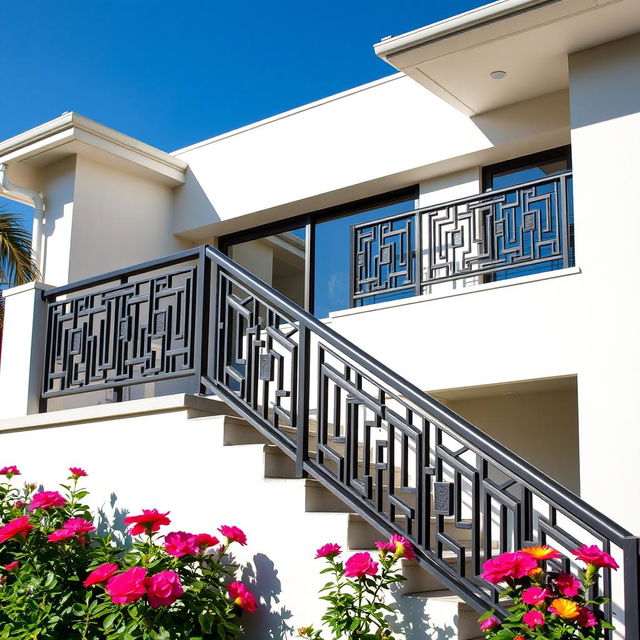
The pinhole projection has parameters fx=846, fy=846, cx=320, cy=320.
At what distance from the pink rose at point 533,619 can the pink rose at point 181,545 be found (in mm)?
1833

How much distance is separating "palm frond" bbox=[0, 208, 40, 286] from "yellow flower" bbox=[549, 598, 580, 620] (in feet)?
31.4

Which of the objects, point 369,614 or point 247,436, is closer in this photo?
point 369,614

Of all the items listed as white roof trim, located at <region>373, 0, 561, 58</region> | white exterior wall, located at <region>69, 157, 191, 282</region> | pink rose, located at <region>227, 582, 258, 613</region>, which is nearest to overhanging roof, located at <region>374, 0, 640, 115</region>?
white roof trim, located at <region>373, 0, 561, 58</region>

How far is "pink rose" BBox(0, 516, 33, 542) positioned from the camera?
4.84m

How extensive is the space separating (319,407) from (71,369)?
284 cm

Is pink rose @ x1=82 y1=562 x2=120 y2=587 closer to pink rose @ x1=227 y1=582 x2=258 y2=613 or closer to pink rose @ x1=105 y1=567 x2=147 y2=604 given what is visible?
pink rose @ x1=105 y1=567 x2=147 y2=604

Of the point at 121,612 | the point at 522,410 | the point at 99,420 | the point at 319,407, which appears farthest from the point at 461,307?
the point at 121,612

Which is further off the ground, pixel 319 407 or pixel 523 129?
pixel 523 129

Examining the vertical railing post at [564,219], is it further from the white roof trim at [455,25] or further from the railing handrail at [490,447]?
the railing handrail at [490,447]

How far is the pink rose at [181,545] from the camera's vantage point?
452 centimetres

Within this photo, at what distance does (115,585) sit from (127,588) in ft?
0.23

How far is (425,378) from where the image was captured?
24.7 feet

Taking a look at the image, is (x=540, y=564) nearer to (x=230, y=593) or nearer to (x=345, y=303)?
(x=230, y=593)

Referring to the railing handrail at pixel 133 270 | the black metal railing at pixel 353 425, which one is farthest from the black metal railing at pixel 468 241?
the railing handrail at pixel 133 270
